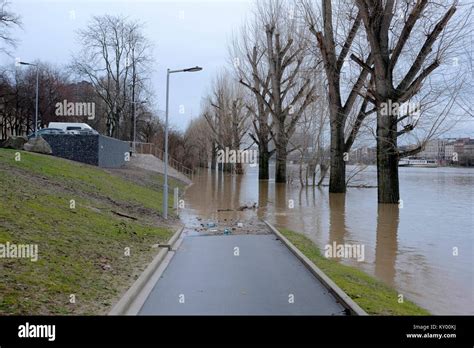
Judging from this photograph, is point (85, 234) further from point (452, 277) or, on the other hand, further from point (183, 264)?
point (452, 277)

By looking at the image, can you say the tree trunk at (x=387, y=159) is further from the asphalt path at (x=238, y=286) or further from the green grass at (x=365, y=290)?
the green grass at (x=365, y=290)

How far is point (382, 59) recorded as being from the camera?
73.6 feet

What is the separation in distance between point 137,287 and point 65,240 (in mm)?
2929

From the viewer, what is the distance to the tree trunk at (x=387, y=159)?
→ 23.3 meters

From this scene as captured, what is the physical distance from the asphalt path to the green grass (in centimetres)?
42

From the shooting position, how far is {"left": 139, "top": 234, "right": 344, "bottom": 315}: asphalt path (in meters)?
7.12

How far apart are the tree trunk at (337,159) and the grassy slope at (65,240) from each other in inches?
654

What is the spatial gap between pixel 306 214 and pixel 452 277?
12768mm

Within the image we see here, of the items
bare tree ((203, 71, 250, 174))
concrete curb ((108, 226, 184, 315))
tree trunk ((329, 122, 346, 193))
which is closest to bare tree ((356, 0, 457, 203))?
tree trunk ((329, 122, 346, 193))

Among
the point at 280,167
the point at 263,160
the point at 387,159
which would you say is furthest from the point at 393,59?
the point at 263,160

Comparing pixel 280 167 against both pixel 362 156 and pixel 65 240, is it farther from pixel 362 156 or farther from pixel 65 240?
pixel 65 240

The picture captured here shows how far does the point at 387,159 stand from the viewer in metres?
23.9
